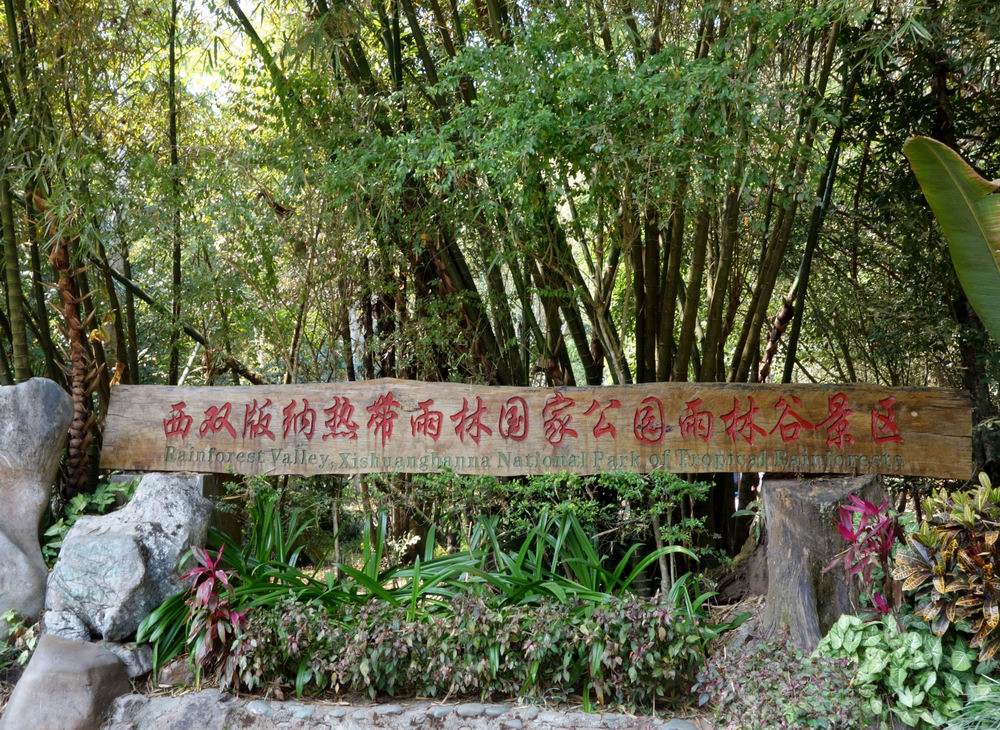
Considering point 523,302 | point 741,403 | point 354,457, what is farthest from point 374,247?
point 741,403

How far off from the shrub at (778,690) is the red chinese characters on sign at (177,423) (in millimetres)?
2418

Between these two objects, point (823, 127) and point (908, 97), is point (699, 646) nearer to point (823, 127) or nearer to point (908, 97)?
point (823, 127)

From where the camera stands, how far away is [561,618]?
10.4ft

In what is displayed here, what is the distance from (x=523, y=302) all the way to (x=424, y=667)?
1855mm

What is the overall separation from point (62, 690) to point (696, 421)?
2.64 meters

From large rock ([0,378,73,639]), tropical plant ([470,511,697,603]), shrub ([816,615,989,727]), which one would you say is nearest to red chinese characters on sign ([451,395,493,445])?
tropical plant ([470,511,697,603])

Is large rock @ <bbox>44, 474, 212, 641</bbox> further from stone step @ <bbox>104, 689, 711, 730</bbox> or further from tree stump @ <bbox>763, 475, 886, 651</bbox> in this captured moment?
tree stump @ <bbox>763, 475, 886, 651</bbox>

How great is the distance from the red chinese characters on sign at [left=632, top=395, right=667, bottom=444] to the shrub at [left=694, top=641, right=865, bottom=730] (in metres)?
0.88

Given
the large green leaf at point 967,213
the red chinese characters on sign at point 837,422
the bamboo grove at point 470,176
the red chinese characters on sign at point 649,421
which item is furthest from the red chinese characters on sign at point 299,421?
the large green leaf at point 967,213

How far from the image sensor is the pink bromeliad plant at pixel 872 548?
3016 millimetres

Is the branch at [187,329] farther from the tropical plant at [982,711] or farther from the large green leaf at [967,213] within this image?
the tropical plant at [982,711]

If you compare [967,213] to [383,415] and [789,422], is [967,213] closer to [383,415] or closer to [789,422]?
[789,422]

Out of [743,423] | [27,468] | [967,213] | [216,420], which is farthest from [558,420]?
[27,468]

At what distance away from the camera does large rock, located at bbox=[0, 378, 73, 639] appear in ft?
11.8
